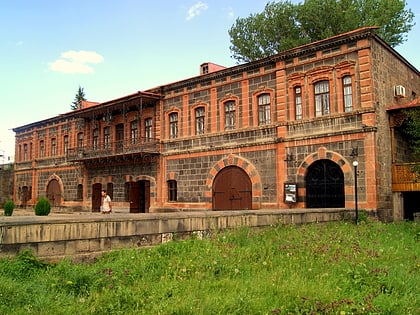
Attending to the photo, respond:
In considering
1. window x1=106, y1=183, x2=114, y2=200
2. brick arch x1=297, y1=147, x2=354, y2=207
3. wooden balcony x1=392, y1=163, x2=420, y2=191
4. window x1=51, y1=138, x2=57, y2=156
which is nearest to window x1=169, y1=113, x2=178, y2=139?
window x1=106, y1=183, x2=114, y2=200

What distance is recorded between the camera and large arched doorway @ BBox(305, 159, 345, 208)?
655 inches

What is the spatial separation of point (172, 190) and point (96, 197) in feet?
25.0

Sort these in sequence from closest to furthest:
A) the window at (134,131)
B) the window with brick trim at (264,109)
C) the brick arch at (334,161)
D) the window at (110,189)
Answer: the brick arch at (334,161)
the window with brick trim at (264,109)
the window at (134,131)
the window at (110,189)

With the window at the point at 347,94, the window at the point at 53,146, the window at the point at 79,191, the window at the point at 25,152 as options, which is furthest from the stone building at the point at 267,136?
the window at the point at 25,152

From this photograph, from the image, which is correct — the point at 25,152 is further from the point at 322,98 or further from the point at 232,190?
the point at 322,98

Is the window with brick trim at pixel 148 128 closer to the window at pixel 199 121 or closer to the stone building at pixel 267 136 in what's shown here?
the stone building at pixel 267 136

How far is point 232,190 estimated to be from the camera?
66.1 feet

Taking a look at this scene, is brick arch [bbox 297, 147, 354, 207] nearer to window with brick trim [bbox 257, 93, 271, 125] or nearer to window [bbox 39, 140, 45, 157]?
window with brick trim [bbox 257, 93, 271, 125]

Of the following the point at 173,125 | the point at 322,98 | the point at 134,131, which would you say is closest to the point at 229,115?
the point at 173,125

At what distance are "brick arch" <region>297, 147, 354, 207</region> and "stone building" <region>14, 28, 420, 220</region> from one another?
0.04 metres

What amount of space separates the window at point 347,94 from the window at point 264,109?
3.63 metres

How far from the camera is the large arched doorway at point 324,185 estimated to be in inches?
655

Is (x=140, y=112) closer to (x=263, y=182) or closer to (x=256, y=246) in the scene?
(x=263, y=182)

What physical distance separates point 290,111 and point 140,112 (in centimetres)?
900
